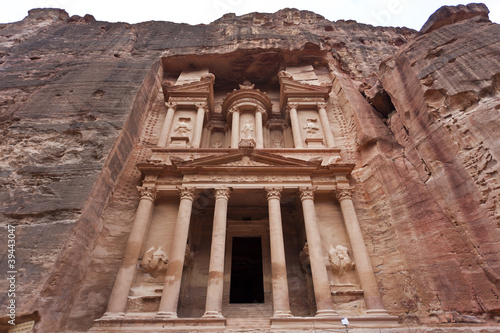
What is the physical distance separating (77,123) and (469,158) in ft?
41.1

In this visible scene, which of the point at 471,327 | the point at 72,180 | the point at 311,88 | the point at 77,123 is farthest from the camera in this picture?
the point at 311,88

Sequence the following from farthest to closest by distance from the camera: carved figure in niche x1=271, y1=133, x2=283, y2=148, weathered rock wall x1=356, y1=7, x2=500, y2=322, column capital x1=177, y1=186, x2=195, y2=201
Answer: carved figure in niche x1=271, y1=133, x2=283, y2=148 → column capital x1=177, y1=186, x2=195, y2=201 → weathered rock wall x1=356, y1=7, x2=500, y2=322

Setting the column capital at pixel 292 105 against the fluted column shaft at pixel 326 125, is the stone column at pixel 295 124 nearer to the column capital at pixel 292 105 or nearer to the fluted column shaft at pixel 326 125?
the column capital at pixel 292 105

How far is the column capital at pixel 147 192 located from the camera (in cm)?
960

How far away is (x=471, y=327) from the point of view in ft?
18.8

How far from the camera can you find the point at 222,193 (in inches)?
379

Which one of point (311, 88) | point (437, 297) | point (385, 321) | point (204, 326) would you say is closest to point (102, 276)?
point (204, 326)

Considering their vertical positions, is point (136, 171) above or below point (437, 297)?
above

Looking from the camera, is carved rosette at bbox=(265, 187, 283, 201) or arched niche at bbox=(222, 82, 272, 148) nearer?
carved rosette at bbox=(265, 187, 283, 201)

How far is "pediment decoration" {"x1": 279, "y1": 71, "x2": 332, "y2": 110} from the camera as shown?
14.5 meters

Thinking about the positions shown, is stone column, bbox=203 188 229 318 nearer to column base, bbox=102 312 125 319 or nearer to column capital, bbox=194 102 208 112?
column base, bbox=102 312 125 319

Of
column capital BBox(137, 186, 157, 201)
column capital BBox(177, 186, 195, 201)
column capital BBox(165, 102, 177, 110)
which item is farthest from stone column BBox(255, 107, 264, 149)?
column capital BBox(137, 186, 157, 201)

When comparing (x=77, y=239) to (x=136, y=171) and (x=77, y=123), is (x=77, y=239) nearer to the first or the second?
(x=136, y=171)

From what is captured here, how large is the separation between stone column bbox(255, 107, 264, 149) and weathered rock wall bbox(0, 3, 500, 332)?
3.93 metres
